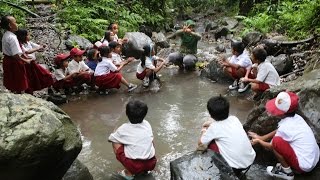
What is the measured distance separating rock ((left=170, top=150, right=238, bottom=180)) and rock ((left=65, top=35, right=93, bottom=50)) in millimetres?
7503

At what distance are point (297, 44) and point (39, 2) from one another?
10.0 m

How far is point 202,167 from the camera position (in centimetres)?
399

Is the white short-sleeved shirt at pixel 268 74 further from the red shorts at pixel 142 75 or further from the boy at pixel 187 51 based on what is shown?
the boy at pixel 187 51

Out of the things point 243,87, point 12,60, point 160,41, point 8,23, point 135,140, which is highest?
point 8,23

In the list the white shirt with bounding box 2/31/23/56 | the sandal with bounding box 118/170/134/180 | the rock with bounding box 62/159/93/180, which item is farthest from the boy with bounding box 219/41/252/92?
the rock with bounding box 62/159/93/180

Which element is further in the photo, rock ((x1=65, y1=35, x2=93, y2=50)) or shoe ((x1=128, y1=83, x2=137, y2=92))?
rock ((x1=65, y1=35, x2=93, y2=50))

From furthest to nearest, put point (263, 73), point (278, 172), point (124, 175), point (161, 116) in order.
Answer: point (263, 73), point (161, 116), point (124, 175), point (278, 172)

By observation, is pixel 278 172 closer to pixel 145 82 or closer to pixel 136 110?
pixel 136 110

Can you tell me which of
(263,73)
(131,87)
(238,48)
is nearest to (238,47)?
(238,48)

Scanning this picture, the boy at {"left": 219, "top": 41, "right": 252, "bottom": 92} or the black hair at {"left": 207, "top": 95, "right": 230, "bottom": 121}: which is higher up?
the black hair at {"left": 207, "top": 95, "right": 230, "bottom": 121}

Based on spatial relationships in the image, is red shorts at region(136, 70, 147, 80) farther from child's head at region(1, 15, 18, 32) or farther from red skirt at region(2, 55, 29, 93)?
child's head at region(1, 15, 18, 32)

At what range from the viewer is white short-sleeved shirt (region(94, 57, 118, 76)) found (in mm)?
8312

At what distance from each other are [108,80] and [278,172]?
4709 mm

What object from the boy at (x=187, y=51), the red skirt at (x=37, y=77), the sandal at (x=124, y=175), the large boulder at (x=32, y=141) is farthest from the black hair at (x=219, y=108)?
the boy at (x=187, y=51)
